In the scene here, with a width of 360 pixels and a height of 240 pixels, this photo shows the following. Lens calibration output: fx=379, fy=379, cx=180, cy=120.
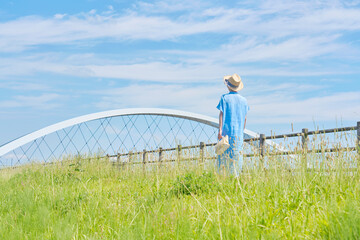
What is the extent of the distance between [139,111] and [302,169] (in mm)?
20915

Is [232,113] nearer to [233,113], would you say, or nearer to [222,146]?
[233,113]

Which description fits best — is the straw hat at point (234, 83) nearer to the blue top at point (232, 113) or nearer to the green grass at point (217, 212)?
the blue top at point (232, 113)

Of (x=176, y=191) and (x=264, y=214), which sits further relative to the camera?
(x=176, y=191)

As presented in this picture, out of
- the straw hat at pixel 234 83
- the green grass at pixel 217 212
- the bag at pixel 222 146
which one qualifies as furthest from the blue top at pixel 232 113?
the green grass at pixel 217 212

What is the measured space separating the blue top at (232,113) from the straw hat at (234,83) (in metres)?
0.19

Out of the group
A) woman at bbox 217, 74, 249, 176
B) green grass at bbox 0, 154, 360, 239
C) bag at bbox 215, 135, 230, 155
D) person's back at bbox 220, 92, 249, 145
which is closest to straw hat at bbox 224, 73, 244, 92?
woman at bbox 217, 74, 249, 176

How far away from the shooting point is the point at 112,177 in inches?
362

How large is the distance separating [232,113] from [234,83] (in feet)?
2.03

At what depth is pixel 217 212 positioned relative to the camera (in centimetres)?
313

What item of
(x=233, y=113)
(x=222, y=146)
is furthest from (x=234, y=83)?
(x=222, y=146)

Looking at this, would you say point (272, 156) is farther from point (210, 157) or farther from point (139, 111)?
point (139, 111)

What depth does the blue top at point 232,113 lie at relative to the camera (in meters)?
6.83

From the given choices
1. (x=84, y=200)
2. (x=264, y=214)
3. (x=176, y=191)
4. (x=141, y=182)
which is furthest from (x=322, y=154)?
(x=141, y=182)

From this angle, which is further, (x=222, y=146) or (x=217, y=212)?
(x=222, y=146)
